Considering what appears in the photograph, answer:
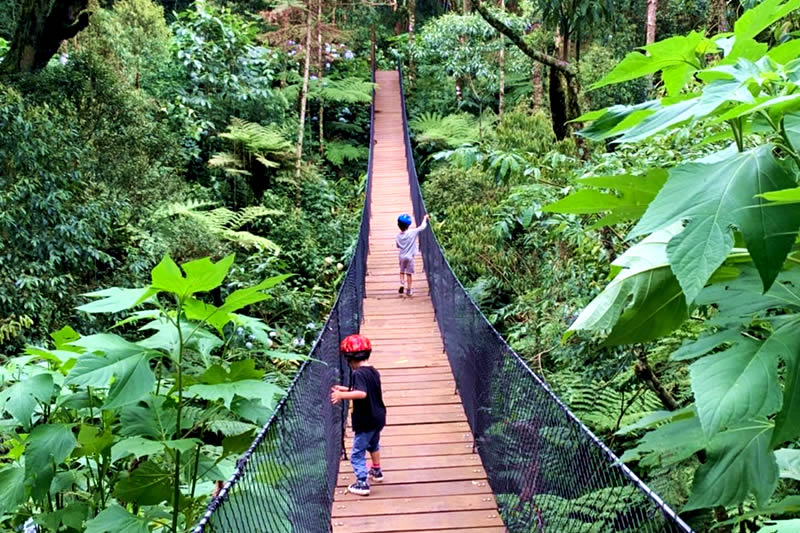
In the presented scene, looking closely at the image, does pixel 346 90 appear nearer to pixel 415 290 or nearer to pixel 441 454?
pixel 415 290

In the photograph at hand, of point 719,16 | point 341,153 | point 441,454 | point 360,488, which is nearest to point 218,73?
point 341,153

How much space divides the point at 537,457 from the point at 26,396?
91.5 inches

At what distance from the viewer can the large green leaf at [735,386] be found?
70cm

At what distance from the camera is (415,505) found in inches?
167

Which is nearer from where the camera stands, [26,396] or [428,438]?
[26,396]

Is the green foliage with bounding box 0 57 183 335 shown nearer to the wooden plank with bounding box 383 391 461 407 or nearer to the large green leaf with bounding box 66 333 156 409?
the wooden plank with bounding box 383 391 461 407

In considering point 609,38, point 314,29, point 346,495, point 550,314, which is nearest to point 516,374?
point 346,495

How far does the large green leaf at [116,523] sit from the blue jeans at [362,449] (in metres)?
2.90

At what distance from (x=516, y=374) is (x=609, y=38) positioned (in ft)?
53.6

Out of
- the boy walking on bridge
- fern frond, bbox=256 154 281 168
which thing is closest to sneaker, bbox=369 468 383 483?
the boy walking on bridge

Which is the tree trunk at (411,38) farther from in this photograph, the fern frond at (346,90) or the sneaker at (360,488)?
the sneaker at (360,488)

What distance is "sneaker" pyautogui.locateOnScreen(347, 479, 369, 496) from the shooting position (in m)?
4.35

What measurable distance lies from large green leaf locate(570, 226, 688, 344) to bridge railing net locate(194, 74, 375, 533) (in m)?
1.02

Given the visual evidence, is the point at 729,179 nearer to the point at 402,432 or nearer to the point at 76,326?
the point at 402,432
